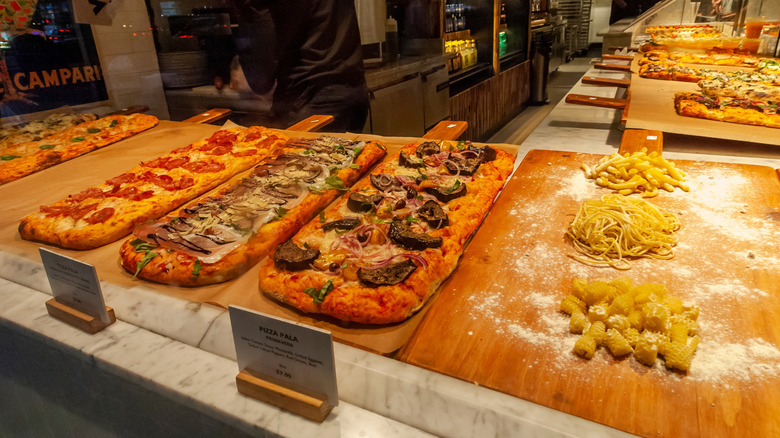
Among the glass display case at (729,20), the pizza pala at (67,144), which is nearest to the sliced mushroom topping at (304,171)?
the pizza pala at (67,144)

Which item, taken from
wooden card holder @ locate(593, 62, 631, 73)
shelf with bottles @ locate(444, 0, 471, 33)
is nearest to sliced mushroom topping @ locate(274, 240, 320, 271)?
wooden card holder @ locate(593, 62, 631, 73)

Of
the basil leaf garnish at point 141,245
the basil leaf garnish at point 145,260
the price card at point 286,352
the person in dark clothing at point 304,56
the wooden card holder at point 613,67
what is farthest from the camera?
the wooden card holder at point 613,67

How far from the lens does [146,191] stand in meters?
3.19

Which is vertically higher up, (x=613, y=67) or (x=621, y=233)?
(x=613, y=67)

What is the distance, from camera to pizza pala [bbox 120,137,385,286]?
2.28m

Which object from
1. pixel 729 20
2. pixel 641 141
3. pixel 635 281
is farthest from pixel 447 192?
pixel 729 20

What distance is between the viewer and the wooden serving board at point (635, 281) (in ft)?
4.57

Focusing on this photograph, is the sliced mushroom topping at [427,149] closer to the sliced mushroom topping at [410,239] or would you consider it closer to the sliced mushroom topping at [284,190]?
the sliced mushroom topping at [284,190]

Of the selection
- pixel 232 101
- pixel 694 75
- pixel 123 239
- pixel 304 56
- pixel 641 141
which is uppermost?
pixel 304 56

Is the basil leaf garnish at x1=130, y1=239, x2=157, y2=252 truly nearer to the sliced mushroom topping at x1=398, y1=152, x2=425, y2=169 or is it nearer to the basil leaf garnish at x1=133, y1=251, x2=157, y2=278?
the basil leaf garnish at x1=133, y1=251, x2=157, y2=278

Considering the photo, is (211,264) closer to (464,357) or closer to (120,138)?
(464,357)

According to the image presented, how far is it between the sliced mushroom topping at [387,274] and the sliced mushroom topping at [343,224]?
0.43 metres

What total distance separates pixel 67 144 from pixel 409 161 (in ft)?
10.2

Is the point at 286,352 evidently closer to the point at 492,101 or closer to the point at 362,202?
the point at 362,202
